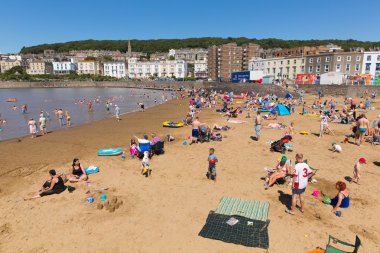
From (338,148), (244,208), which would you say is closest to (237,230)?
(244,208)

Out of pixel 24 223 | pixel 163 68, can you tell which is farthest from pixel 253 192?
pixel 163 68

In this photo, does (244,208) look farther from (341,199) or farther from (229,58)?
(229,58)

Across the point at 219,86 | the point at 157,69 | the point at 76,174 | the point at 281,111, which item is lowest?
the point at 76,174

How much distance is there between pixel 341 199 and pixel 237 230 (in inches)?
124

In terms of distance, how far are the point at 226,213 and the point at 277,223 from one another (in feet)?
4.24

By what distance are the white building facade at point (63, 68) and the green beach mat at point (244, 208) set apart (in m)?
169

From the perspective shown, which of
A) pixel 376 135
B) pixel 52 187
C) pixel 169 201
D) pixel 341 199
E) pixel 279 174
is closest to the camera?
pixel 341 199

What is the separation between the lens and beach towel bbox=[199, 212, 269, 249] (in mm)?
5867

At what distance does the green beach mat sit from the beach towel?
0.75ft

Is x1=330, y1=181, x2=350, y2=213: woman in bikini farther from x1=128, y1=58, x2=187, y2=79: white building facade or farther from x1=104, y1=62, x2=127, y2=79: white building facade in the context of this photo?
x1=104, y1=62, x2=127, y2=79: white building facade

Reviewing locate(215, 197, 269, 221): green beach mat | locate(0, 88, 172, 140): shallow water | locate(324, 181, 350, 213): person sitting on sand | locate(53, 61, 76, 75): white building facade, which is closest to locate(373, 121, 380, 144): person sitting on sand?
locate(324, 181, 350, 213): person sitting on sand

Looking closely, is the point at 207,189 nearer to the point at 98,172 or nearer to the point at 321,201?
the point at 321,201

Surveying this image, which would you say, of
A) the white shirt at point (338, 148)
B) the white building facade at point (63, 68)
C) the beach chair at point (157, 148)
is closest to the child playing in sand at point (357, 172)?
the white shirt at point (338, 148)

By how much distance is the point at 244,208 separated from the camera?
7.20 meters
